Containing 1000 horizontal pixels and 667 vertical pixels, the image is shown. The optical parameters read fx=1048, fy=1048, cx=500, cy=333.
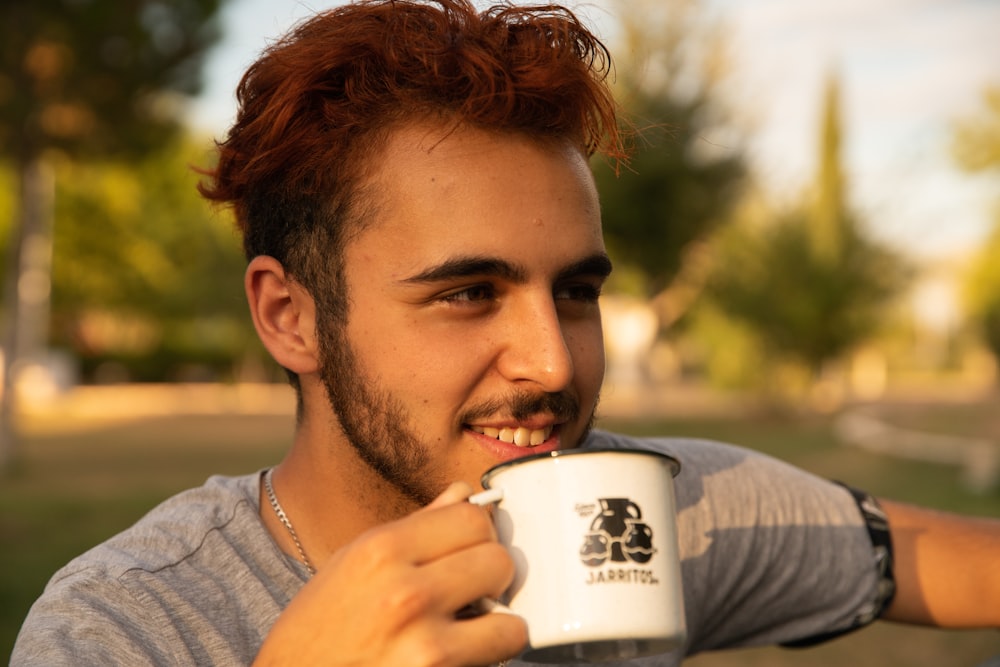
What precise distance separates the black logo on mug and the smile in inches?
18.4

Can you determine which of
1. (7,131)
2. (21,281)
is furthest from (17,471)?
(7,131)

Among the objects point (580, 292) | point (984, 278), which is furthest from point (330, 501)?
point (984, 278)

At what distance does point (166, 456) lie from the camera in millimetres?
14883

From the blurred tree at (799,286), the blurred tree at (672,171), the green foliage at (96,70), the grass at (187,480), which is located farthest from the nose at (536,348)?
the blurred tree at (799,286)

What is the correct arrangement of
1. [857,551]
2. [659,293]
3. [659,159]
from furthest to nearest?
[659,293] → [659,159] → [857,551]

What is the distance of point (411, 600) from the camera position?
1.23 m

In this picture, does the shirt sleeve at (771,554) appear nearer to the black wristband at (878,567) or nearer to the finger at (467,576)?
the black wristband at (878,567)

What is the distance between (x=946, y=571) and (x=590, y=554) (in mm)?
1273

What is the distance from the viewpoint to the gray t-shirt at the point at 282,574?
1608mm

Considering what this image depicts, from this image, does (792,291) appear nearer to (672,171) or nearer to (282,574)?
(672,171)

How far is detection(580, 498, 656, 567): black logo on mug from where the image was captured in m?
1.30

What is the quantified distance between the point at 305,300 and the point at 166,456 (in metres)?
13.6

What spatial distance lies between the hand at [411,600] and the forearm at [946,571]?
4.28 ft

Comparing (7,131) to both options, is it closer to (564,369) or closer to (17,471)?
(17,471)
